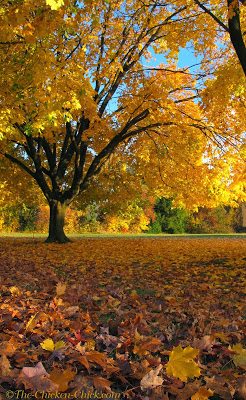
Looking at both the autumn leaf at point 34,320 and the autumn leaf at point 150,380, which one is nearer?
the autumn leaf at point 150,380

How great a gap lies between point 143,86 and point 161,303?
11861mm

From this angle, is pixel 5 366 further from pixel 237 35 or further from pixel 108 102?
pixel 108 102

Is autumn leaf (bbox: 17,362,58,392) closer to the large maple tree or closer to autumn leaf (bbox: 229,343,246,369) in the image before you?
autumn leaf (bbox: 229,343,246,369)

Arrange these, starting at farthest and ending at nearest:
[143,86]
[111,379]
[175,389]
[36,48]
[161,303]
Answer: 1. [143,86]
2. [36,48]
3. [161,303]
4. [111,379]
5. [175,389]

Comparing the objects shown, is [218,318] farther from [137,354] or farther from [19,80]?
[19,80]

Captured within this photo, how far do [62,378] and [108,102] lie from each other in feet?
Answer: 49.3

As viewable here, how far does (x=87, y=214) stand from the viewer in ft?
107

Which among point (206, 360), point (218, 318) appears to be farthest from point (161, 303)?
point (206, 360)

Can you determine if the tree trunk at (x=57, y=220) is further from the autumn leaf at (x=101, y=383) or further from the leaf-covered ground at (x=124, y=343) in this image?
the autumn leaf at (x=101, y=383)

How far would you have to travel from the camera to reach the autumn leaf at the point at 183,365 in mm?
2369

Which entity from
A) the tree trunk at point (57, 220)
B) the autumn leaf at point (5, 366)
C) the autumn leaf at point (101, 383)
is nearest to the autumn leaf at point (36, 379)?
the autumn leaf at point (5, 366)

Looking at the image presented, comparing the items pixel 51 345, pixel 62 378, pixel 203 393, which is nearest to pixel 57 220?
pixel 51 345

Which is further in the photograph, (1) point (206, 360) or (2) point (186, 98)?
(2) point (186, 98)

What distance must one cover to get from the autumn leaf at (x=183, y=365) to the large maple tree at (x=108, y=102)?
781 cm
